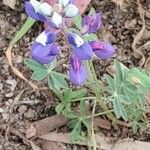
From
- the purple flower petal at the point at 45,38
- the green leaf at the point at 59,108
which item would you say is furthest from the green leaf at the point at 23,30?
the purple flower petal at the point at 45,38

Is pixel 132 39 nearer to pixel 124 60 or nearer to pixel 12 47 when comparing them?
pixel 124 60

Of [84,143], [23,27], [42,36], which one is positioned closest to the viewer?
[42,36]

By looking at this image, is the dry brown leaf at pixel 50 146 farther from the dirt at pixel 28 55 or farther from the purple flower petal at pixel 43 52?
the purple flower petal at pixel 43 52

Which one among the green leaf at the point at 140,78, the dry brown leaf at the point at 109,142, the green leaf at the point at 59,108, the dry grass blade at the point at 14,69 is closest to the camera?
the green leaf at the point at 140,78

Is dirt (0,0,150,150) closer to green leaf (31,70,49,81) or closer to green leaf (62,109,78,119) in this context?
green leaf (62,109,78,119)

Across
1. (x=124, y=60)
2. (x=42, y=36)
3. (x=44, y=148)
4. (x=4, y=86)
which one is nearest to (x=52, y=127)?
(x=44, y=148)

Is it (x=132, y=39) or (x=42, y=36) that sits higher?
(x=42, y=36)

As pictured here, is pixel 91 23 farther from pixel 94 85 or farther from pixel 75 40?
pixel 94 85
